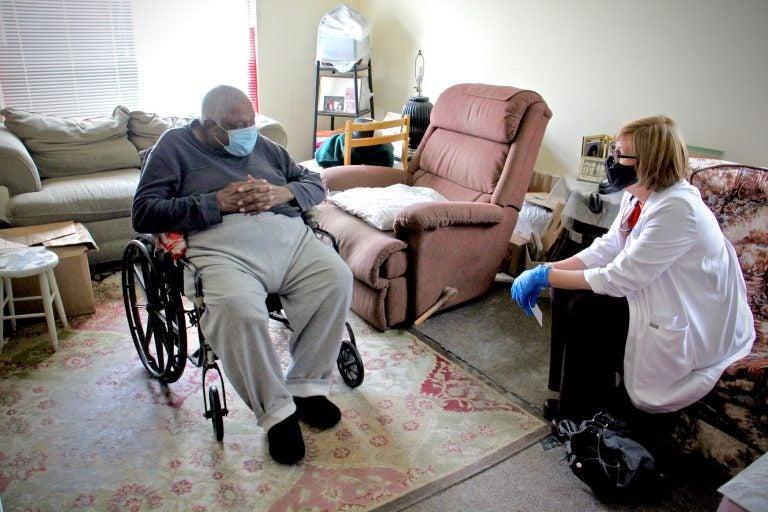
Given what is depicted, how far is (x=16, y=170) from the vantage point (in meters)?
3.10

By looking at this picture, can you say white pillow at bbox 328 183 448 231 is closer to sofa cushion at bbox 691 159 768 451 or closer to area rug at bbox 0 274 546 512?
area rug at bbox 0 274 546 512

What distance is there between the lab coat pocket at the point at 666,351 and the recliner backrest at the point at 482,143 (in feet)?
3.97

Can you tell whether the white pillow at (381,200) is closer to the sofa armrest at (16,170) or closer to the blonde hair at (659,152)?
the blonde hair at (659,152)

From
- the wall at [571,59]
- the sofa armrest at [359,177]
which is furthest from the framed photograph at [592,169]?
the sofa armrest at [359,177]

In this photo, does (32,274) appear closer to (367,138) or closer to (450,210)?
(450,210)

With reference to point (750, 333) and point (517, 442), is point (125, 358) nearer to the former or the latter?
point (517, 442)

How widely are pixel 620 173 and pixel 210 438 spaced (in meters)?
1.59

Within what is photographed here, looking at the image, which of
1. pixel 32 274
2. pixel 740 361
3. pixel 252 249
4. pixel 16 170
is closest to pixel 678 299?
pixel 740 361

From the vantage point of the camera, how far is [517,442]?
2012 millimetres

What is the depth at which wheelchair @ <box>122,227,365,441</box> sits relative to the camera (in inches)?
75.8

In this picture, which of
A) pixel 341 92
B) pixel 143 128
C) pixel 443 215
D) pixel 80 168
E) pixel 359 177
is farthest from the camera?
pixel 341 92

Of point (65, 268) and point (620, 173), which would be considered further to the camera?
point (65, 268)

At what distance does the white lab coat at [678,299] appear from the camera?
1757 mm

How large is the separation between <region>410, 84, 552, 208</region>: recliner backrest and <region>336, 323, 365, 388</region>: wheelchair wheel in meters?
1.09
